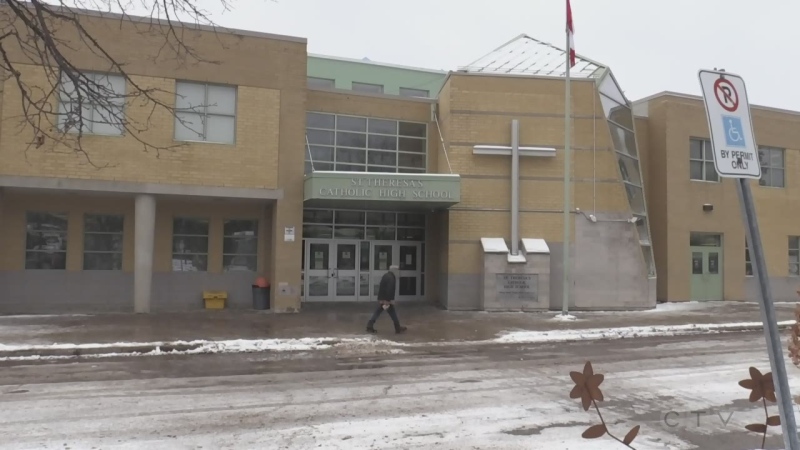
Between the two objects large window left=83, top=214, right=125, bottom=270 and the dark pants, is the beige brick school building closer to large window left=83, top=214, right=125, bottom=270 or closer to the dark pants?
large window left=83, top=214, right=125, bottom=270

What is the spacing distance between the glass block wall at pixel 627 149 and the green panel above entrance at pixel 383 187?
6.39m

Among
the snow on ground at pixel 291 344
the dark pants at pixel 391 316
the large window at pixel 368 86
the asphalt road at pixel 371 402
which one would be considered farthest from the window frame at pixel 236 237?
the large window at pixel 368 86

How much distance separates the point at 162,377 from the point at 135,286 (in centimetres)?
859

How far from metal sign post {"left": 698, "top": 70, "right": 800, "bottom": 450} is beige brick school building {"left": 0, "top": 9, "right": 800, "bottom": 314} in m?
13.8

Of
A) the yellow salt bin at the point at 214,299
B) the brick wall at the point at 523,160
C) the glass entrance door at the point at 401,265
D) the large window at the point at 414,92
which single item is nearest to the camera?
the yellow salt bin at the point at 214,299

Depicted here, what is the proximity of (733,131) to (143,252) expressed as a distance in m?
16.2

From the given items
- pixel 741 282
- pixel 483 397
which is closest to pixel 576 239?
pixel 741 282

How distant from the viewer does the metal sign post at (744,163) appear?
3.17 metres

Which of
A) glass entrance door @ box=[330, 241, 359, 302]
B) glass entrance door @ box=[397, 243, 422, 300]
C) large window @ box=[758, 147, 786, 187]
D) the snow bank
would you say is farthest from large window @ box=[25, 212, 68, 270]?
large window @ box=[758, 147, 786, 187]

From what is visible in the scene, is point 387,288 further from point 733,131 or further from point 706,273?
point 706,273

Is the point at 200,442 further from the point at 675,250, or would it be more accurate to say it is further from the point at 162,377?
the point at 675,250

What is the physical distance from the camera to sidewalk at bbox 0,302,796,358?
12.2 meters

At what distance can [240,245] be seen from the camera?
19.3 metres

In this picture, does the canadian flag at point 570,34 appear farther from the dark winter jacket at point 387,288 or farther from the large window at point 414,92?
the large window at point 414,92
